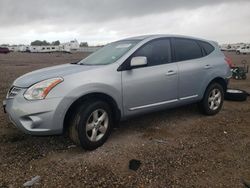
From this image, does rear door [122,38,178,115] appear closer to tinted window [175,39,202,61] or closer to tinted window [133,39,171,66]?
tinted window [133,39,171,66]

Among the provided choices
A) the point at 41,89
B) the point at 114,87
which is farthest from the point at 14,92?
the point at 114,87

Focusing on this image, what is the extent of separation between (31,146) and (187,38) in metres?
3.67

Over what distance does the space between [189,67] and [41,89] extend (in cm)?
292

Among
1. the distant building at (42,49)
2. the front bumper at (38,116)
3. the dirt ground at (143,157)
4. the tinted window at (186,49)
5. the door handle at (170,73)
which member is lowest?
the dirt ground at (143,157)

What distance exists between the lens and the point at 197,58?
5.61 meters

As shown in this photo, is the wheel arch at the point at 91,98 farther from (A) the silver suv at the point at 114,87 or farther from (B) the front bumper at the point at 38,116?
(B) the front bumper at the point at 38,116

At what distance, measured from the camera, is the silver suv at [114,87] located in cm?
376

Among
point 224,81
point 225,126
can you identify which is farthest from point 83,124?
point 224,81

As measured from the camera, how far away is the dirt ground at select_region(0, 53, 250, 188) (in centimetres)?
333

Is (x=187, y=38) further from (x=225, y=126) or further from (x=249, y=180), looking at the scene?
(x=249, y=180)

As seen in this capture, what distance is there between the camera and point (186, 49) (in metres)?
5.49

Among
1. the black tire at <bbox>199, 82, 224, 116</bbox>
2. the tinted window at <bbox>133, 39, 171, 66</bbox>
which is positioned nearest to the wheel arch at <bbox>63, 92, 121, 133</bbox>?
the tinted window at <bbox>133, 39, 171, 66</bbox>

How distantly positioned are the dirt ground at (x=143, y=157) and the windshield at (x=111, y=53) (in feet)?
4.33

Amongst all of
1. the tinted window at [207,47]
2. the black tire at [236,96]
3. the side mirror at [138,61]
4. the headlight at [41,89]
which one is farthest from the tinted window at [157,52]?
the black tire at [236,96]
